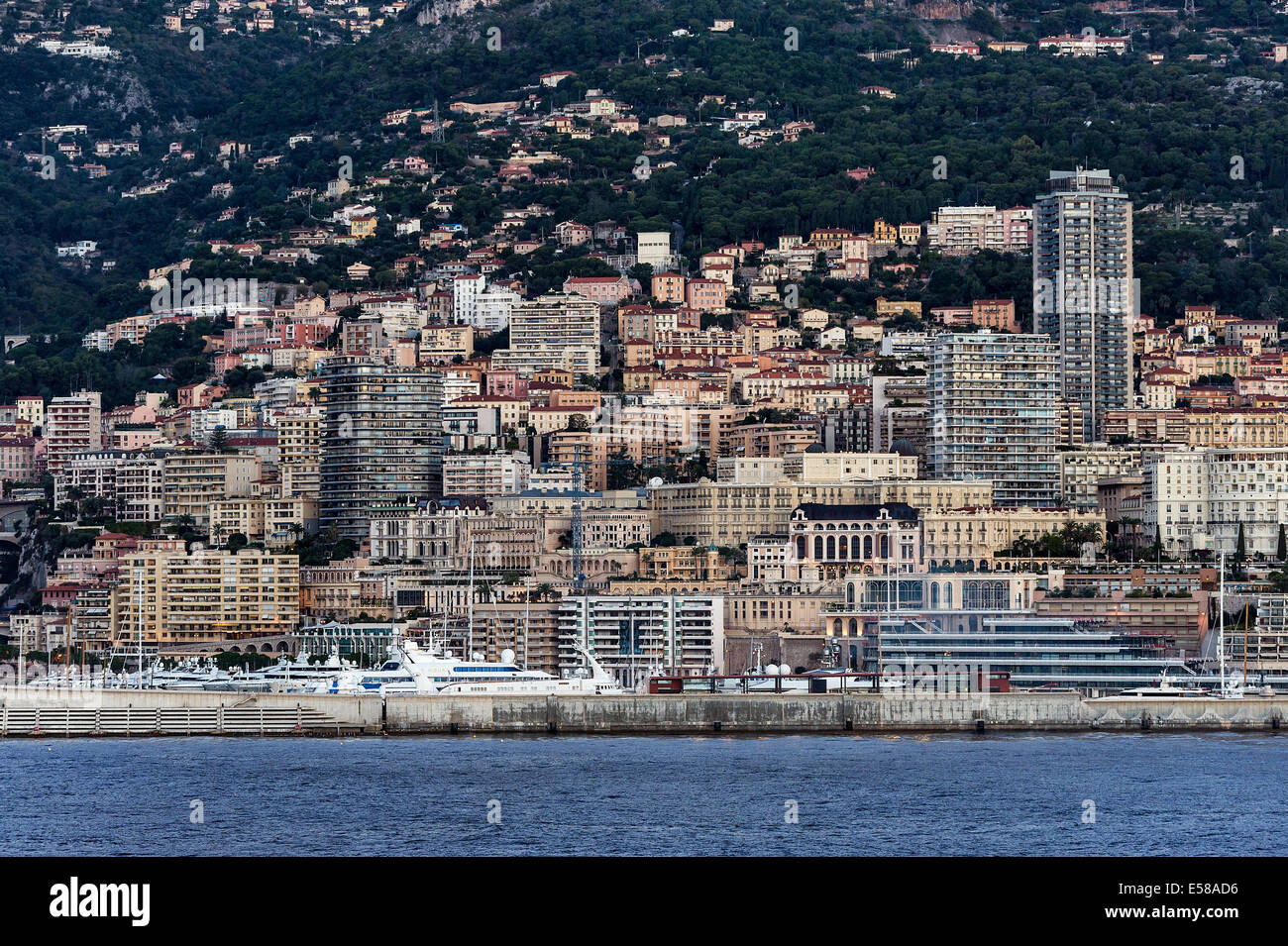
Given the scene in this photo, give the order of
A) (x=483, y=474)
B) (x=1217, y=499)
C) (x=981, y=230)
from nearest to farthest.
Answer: (x=1217, y=499)
(x=483, y=474)
(x=981, y=230)

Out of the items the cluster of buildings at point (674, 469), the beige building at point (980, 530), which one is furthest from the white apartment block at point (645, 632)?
the beige building at point (980, 530)

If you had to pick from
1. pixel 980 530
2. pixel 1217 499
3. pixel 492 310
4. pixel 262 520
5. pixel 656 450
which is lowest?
pixel 980 530

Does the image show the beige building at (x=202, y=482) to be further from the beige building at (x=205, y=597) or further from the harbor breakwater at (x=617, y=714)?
the harbor breakwater at (x=617, y=714)

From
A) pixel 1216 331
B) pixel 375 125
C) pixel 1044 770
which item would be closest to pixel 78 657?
pixel 1044 770

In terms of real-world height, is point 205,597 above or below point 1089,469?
below

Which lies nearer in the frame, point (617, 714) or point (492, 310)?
point (617, 714)

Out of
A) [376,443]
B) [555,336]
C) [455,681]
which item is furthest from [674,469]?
[455,681]

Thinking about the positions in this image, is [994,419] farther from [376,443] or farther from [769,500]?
[376,443]
